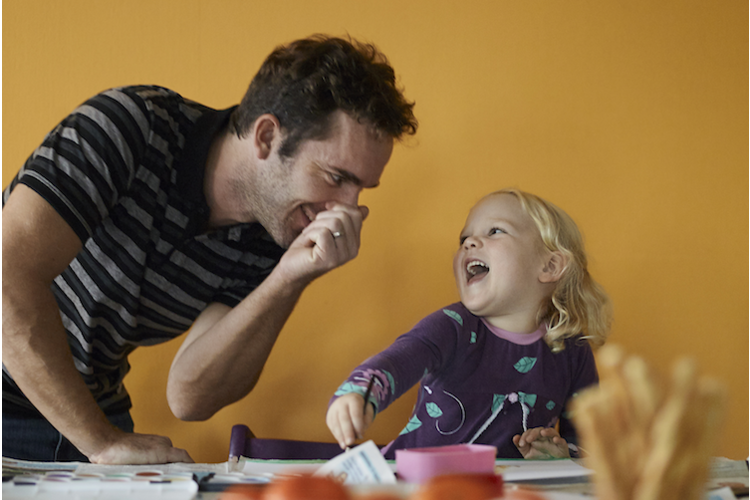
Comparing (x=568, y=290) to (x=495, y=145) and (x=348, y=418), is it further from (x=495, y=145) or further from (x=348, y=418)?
(x=348, y=418)

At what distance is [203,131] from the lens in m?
1.14

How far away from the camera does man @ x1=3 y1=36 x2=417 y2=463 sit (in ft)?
3.43

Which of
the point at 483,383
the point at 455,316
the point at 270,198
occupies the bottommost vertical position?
the point at 483,383

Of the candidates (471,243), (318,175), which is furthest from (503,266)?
(318,175)

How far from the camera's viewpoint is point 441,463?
0.55m

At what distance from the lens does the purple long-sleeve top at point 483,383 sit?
3.43 ft

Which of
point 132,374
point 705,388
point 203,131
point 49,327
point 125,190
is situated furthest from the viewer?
point 132,374

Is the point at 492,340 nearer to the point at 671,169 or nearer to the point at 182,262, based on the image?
the point at 182,262

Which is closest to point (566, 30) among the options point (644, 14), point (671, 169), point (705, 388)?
point (644, 14)

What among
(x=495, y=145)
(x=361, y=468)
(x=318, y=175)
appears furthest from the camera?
(x=495, y=145)

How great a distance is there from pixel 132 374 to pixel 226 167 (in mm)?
601

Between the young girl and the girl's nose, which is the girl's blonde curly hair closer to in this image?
the young girl

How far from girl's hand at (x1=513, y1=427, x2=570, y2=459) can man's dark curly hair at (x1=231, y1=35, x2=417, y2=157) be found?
0.63 metres

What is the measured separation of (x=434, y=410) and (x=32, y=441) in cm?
78
